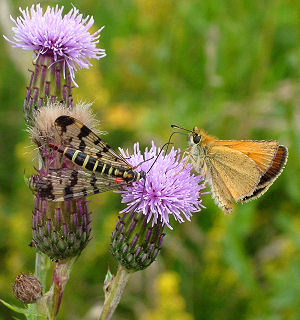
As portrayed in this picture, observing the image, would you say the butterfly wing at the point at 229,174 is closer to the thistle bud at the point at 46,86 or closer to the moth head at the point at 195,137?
the moth head at the point at 195,137

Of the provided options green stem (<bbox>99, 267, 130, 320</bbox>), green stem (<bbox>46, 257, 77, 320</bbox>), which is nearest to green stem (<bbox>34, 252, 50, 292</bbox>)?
green stem (<bbox>46, 257, 77, 320</bbox>)

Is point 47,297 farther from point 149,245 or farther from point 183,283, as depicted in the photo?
point 183,283

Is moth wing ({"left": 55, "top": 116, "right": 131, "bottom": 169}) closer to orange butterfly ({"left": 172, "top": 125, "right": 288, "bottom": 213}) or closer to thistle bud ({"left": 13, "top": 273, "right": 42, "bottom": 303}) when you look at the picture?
orange butterfly ({"left": 172, "top": 125, "right": 288, "bottom": 213})

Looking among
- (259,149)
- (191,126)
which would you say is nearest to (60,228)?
(259,149)

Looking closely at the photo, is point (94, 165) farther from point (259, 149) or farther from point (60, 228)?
point (259, 149)

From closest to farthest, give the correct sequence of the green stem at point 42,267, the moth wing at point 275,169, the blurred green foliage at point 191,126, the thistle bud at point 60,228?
the thistle bud at point 60,228 < the green stem at point 42,267 < the moth wing at point 275,169 < the blurred green foliage at point 191,126

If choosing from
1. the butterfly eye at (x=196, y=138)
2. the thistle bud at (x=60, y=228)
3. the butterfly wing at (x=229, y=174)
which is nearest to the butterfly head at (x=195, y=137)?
the butterfly eye at (x=196, y=138)

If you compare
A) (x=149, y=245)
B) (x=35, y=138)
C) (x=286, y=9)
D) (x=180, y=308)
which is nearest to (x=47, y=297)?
(x=149, y=245)
